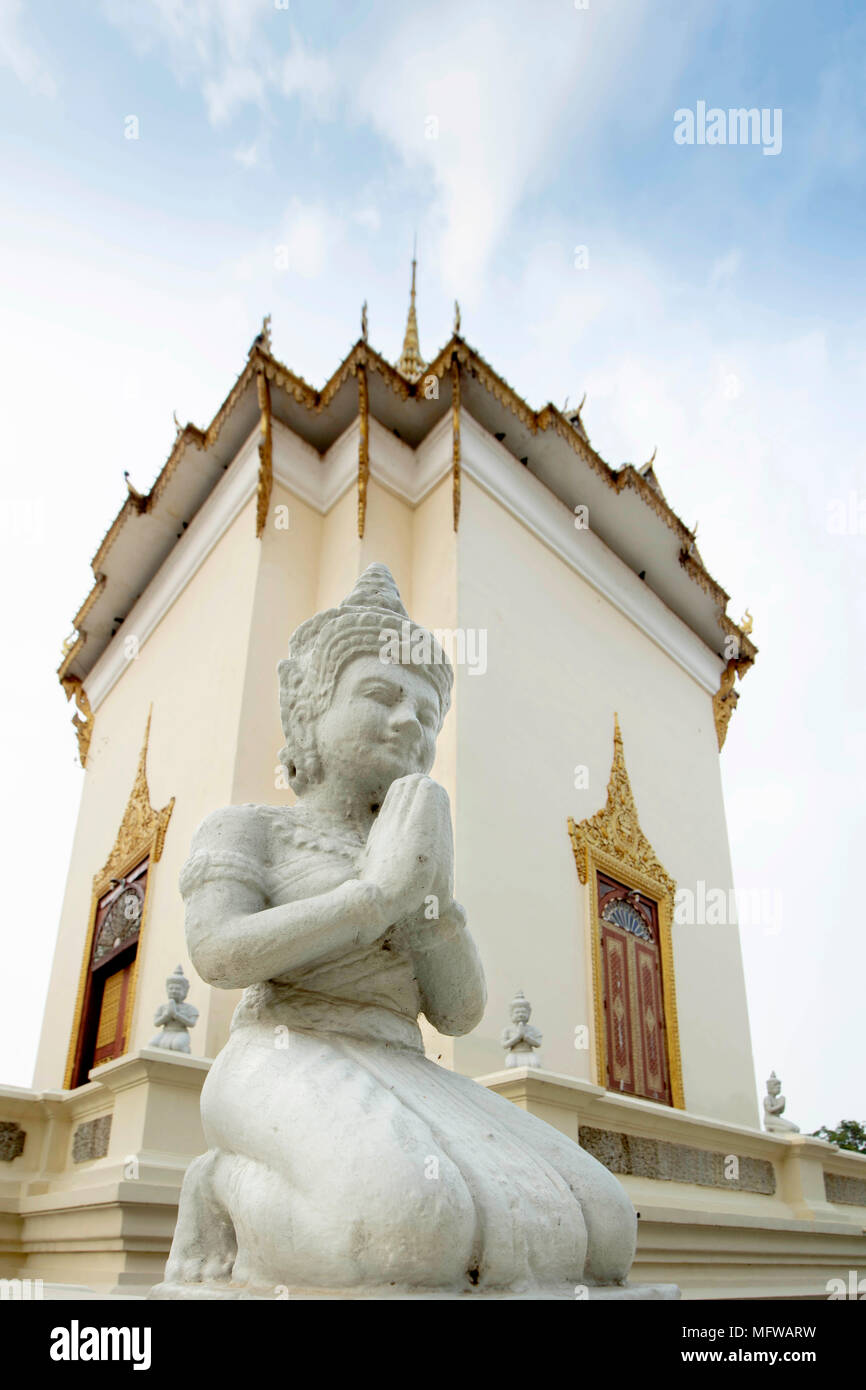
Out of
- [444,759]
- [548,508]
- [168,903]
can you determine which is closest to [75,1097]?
[168,903]

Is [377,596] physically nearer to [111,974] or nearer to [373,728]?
[373,728]

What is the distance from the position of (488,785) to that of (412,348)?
544 centimetres

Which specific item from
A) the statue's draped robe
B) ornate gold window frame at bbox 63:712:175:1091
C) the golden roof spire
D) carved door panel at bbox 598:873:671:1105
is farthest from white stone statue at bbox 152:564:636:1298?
the golden roof spire

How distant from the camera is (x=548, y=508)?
7.09m

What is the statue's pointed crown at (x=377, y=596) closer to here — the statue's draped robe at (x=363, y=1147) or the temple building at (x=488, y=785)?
the statue's draped robe at (x=363, y=1147)

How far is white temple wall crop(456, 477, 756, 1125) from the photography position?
502cm

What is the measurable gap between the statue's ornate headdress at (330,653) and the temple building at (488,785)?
1996 millimetres

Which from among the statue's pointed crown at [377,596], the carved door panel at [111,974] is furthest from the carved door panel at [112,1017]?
the statue's pointed crown at [377,596]

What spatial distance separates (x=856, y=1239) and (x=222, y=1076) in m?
5.42

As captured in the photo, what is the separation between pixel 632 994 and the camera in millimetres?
5828

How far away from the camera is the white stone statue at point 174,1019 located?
11.8 feet

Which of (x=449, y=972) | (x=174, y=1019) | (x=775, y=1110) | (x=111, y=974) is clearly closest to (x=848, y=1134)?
(x=775, y=1110)
